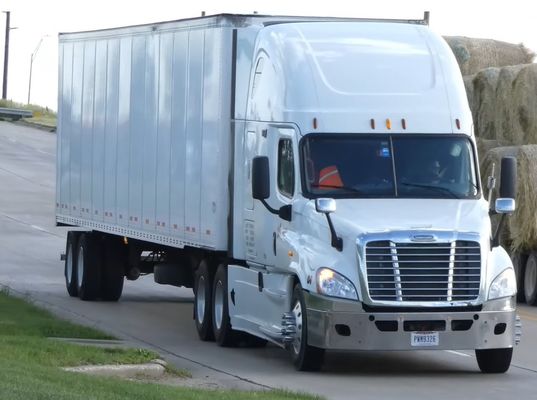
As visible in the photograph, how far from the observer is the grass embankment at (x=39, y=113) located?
76.2 m

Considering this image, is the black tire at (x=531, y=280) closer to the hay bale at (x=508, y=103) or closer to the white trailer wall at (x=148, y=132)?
the hay bale at (x=508, y=103)

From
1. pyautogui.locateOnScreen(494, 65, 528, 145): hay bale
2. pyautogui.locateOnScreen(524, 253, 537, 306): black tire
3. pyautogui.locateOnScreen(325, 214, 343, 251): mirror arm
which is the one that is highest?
pyautogui.locateOnScreen(494, 65, 528, 145): hay bale

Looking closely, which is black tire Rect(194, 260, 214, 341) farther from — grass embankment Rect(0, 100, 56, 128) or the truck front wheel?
grass embankment Rect(0, 100, 56, 128)

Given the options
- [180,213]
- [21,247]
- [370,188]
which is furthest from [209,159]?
[21,247]

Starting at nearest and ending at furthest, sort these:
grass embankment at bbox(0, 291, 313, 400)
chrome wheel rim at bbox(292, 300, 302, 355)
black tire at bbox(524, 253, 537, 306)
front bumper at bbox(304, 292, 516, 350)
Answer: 1. grass embankment at bbox(0, 291, 313, 400)
2. front bumper at bbox(304, 292, 516, 350)
3. chrome wheel rim at bbox(292, 300, 302, 355)
4. black tire at bbox(524, 253, 537, 306)

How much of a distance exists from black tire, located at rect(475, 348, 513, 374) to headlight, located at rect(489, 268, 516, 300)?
616 mm

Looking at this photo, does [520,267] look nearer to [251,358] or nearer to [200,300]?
[200,300]

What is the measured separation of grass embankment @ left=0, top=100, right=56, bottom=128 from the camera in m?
76.2

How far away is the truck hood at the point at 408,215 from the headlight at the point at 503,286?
482mm

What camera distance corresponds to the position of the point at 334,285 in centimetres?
1547

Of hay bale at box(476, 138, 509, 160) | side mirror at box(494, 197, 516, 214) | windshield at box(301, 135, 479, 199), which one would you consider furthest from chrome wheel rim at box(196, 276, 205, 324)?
hay bale at box(476, 138, 509, 160)

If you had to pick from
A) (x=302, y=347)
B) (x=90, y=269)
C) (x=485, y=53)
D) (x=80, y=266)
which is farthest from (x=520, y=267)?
(x=302, y=347)

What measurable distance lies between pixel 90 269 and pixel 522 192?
688 cm

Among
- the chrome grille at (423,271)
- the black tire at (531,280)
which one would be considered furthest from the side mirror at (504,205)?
the black tire at (531,280)
